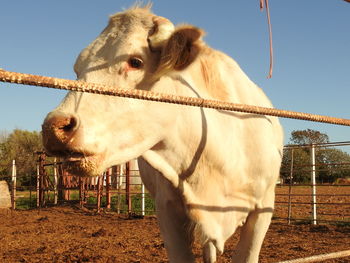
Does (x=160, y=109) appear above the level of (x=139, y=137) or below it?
above

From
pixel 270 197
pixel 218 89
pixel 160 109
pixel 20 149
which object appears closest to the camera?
pixel 160 109

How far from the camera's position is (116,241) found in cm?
723

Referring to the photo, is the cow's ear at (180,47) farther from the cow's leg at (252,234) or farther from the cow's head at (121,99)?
the cow's leg at (252,234)

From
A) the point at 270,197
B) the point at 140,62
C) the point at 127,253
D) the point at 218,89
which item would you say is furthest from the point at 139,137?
the point at 127,253

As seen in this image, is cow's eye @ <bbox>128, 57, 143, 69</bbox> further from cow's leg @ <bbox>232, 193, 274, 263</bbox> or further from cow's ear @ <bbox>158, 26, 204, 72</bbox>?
cow's leg @ <bbox>232, 193, 274, 263</bbox>

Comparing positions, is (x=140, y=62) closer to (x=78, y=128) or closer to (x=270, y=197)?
(x=78, y=128)

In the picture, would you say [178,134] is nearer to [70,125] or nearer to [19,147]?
[70,125]

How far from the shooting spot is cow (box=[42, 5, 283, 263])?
189 centimetres

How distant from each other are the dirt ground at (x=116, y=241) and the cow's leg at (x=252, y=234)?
2.31 m

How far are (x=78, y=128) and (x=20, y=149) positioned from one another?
38.4m

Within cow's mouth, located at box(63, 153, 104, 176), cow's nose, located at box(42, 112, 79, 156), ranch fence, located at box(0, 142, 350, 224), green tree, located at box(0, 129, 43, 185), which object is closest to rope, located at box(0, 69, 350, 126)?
cow's nose, located at box(42, 112, 79, 156)

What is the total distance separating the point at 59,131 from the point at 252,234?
75.6 inches

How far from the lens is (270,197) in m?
3.24

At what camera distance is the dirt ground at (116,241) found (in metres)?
5.83
